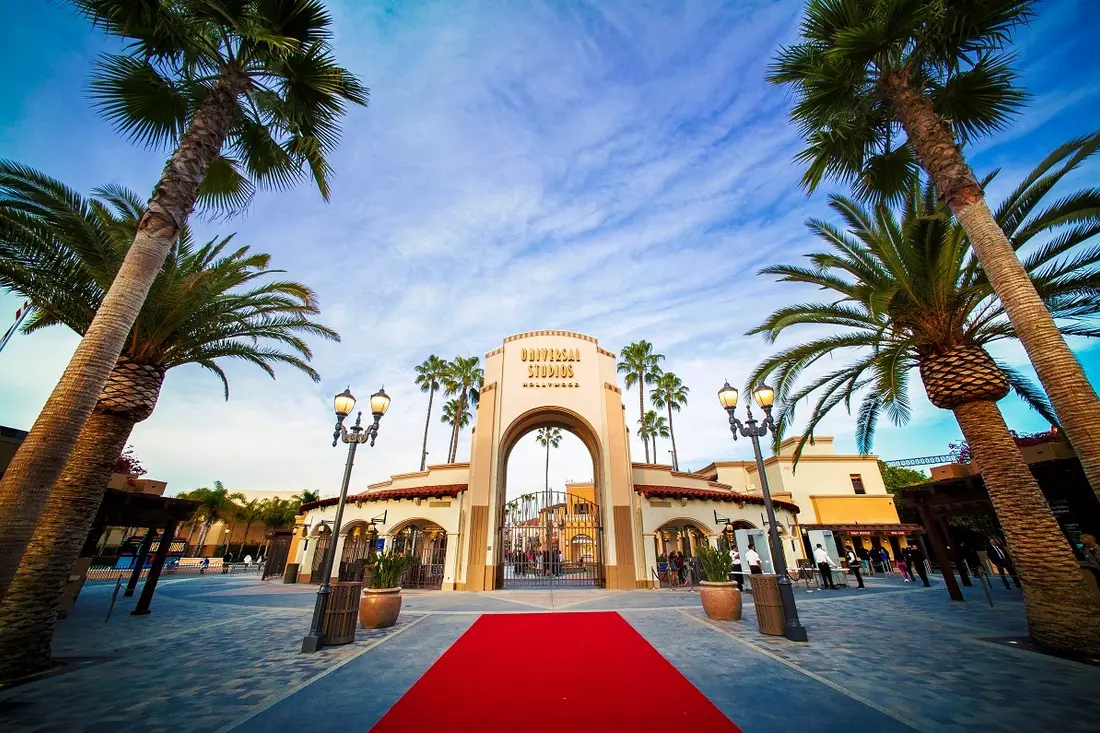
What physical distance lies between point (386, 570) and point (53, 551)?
16.3 ft

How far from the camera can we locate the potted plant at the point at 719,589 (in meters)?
8.77

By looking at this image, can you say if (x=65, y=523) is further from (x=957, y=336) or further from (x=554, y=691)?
(x=957, y=336)

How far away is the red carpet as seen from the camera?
3.79m

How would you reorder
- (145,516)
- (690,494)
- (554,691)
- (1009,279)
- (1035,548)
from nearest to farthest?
(554,691) → (1009,279) → (1035,548) → (145,516) → (690,494)

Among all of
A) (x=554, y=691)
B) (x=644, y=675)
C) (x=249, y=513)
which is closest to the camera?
(x=554, y=691)

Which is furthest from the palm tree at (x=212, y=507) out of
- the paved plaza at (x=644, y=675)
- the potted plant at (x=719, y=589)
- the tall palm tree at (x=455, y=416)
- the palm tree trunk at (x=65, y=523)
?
the potted plant at (x=719, y=589)

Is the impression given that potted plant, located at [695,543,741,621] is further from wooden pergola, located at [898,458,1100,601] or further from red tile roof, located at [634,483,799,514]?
red tile roof, located at [634,483,799,514]

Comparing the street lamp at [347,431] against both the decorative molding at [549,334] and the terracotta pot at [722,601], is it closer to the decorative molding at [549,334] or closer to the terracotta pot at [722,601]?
the terracotta pot at [722,601]

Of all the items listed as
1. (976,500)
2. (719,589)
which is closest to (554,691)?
(719,589)

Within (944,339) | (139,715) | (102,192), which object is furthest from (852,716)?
(102,192)

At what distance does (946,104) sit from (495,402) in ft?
53.1

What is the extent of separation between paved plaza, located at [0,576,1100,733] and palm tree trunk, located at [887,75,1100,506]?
2778 mm

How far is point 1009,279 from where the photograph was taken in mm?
5777

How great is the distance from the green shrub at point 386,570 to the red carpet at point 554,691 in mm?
2095
